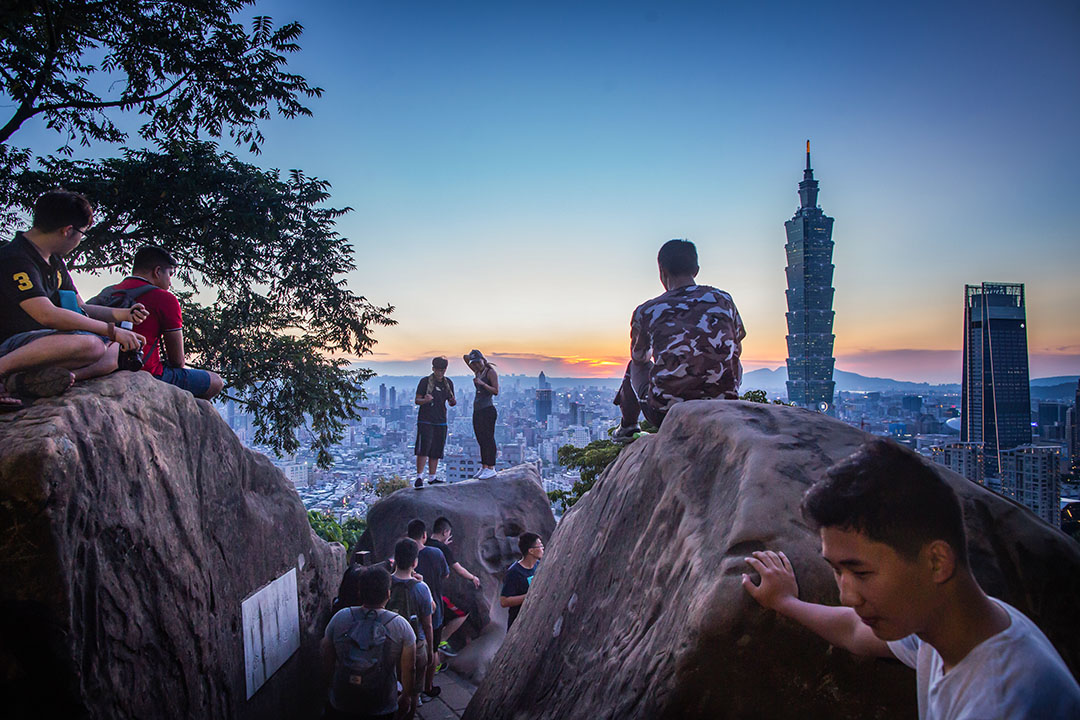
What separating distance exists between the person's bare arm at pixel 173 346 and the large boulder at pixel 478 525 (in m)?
6.49

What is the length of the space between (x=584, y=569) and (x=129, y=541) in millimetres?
2782

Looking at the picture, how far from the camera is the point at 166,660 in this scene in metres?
3.79

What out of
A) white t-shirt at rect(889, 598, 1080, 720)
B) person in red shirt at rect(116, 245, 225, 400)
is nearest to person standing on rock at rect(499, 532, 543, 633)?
person in red shirt at rect(116, 245, 225, 400)

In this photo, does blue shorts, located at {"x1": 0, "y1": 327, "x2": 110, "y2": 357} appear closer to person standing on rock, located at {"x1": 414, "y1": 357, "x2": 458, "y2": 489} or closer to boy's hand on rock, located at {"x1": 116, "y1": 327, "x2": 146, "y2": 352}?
boy's hand on rock, located at {"x1": 116, "y1": 327, "x2": 146, "y2": 352}

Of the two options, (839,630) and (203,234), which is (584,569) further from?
(203,234)

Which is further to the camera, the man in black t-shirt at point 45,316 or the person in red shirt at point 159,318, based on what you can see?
the person in red shirt at point 159,318

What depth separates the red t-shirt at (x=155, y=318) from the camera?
4.63 m

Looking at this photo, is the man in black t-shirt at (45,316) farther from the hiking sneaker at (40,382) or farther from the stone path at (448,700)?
the stone path at (448,700)

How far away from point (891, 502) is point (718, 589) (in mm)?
837

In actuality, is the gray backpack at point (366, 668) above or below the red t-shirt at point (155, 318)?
below

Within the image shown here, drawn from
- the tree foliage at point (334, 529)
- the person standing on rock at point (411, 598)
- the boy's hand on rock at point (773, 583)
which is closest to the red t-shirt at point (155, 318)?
the person standing on rock at point (411, 598)

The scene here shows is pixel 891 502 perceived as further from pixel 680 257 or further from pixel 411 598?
pixel 411 598

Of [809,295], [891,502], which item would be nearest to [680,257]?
[891,502]

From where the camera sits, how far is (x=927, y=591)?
5.20 feet
